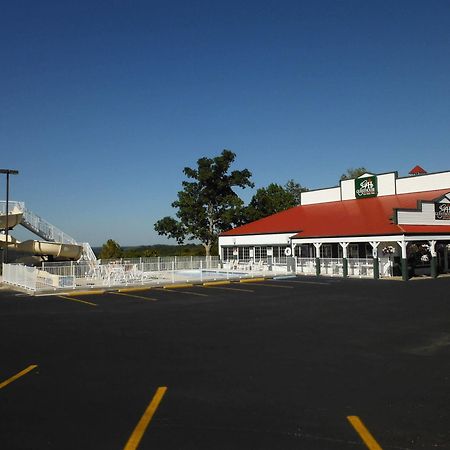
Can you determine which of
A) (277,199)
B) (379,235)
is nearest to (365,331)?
(379,235)

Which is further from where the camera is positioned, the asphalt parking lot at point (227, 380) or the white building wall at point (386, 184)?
the white building wall at point (386, 184)

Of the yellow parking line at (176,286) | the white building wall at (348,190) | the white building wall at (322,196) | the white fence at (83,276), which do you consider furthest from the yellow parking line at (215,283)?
the white building wall at (322,196)

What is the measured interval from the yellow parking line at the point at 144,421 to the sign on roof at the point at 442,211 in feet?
100

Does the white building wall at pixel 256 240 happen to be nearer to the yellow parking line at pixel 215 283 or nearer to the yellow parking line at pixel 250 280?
the yellow parking line at pixel 250 280

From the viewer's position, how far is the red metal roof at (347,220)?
3161cm

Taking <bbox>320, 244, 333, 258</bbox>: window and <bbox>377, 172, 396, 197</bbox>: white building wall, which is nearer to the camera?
<bbox>320, 244, 333, 258</bbox>: window

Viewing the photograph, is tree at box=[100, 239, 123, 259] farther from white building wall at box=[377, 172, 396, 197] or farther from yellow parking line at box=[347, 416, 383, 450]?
yellow parking line at box=[347, 416, 383, 450]

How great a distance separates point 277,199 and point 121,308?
45.3 m

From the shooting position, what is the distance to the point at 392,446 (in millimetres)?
4965

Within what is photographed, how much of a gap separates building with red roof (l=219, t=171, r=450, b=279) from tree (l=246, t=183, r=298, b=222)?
9.78m

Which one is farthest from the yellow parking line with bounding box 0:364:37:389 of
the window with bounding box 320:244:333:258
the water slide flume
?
the window with bounding box 320:244:333:258

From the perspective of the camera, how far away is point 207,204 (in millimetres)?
58281

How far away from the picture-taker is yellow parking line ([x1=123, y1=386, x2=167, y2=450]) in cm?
511

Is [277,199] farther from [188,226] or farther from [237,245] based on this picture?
[237,245]
